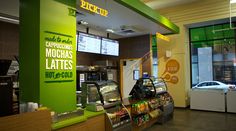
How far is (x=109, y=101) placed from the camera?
3.77 m

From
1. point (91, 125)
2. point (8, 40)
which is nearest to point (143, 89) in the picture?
point (91, 125)

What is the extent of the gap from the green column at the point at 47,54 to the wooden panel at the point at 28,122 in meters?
0.58

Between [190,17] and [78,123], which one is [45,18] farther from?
[190,17]

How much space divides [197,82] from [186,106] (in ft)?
4.09

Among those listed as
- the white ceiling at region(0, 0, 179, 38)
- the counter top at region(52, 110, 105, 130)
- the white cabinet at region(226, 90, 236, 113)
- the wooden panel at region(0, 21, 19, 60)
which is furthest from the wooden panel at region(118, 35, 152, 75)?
the counter top at region(52, 110, 105, 130)

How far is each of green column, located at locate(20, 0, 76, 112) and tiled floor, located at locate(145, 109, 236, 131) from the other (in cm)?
303

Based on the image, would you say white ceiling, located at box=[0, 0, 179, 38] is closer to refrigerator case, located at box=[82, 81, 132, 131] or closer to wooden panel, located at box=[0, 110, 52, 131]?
refrigerator case, located at box=[82, 81, 132, 131]

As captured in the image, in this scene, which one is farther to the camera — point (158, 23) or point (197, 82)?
point (197, 82)

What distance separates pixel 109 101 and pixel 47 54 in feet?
5.22

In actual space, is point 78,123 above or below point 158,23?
below

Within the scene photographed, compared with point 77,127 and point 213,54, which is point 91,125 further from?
point 213,54

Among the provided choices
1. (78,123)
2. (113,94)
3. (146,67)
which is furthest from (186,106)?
(78,123)

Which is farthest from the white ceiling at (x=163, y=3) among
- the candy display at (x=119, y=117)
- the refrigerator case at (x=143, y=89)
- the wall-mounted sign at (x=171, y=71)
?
the candy display at (x=119, y=117)

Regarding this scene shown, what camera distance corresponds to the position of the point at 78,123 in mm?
2781
